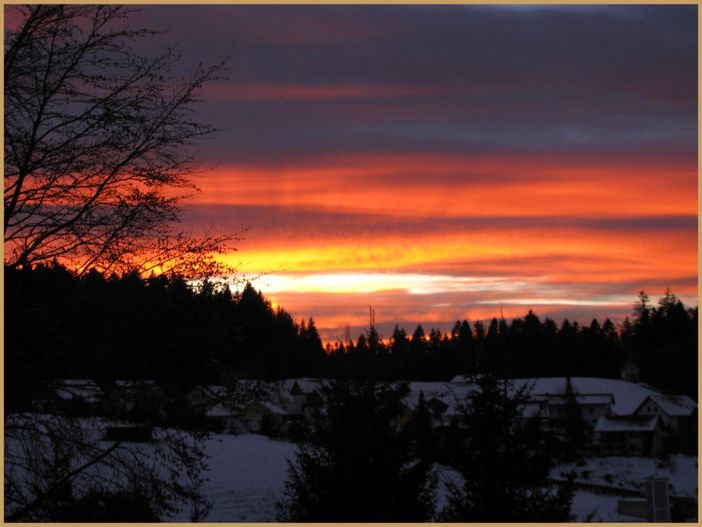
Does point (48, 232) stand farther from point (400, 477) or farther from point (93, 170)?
point (400, 477)

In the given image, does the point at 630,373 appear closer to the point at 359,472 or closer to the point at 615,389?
the point at 615,389

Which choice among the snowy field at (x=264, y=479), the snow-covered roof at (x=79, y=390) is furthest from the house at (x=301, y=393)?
the snow-covered roof at (x=79, y=390)

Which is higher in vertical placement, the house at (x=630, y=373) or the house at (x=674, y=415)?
the house at (x=630, y=373)

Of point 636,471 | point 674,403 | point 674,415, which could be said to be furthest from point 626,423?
point 636,471

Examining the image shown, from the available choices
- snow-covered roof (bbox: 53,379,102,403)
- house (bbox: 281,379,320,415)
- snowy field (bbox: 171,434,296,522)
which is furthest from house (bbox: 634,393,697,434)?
snow-covered roof (bbox: 53,379,102,403)

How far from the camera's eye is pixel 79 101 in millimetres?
8516

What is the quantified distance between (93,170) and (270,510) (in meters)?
12.7

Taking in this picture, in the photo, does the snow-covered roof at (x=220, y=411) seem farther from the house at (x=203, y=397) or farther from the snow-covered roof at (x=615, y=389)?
the snow-covered roof at (x=615, y=389)

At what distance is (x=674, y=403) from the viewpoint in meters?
63.3

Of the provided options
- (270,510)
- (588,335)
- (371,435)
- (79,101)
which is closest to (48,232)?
(79,101)

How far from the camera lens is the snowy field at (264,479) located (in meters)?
18.6

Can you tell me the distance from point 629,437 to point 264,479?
3828cm

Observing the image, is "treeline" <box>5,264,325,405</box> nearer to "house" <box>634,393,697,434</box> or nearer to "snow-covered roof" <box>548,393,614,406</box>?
"house" <box>634,393,697,434</box>

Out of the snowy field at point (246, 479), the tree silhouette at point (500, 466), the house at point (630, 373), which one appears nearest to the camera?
the tree silhouette at point (500, 466)
